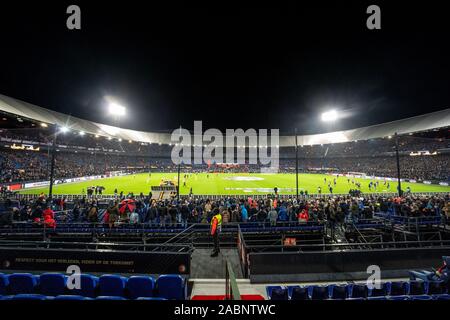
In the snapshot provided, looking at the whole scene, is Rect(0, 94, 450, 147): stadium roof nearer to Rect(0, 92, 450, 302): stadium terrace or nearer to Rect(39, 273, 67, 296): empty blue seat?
Rect(0, 92, 450, 302): stadium terrace

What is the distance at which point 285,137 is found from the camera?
344ft

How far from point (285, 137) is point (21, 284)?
105650mm

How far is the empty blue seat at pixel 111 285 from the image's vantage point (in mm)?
5621

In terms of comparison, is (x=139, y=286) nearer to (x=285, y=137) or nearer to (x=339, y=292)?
(x=339, y=292)

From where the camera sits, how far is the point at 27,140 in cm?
4775

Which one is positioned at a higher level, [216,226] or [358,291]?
[216,226]

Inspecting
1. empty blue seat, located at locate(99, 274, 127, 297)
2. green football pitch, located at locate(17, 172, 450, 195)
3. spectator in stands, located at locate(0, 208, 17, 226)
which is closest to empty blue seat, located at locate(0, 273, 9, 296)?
empty blue seat, located at locate(99, 274, 127, 297)

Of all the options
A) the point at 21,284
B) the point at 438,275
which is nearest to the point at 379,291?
the point at 438,275

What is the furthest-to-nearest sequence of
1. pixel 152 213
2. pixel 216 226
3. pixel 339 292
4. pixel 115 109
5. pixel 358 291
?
pixel 115 109
pixel 152 213
pixel 216 226
pixel 358 291
pixel 339 292

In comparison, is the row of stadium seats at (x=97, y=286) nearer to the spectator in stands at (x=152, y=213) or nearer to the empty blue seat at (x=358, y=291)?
the empty blue seat at (x=358, y=291)

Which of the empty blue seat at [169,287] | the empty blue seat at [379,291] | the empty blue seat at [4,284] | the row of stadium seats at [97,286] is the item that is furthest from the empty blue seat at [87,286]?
the empty blue seat at [379,291]

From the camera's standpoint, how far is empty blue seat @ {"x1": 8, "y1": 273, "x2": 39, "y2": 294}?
565cm

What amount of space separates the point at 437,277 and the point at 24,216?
21083mm
